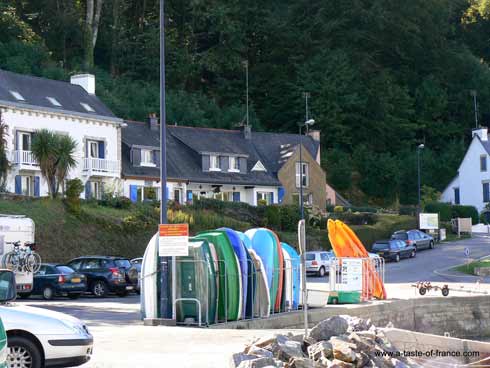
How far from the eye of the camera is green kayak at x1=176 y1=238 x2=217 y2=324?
923 inches

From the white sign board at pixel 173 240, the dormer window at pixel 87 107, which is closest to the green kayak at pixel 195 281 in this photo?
the white sign board at pixel 173 240

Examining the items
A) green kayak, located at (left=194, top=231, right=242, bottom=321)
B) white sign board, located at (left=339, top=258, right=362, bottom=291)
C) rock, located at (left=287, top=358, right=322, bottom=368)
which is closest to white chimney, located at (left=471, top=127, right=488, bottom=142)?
white sign board, located at (left=339, top=258, right=362, bottom=291)

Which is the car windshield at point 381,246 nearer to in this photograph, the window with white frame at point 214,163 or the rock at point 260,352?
the window with white frame at point 214,163

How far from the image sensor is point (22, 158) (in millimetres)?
51188

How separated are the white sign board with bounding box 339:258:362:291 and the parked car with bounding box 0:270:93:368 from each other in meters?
16.8

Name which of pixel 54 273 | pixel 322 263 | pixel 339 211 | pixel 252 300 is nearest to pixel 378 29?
pixel 339 211

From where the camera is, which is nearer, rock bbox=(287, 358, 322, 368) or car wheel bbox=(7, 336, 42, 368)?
car wheel bbox=(7, 336, 42, 368)

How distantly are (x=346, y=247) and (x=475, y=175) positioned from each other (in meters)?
53.6

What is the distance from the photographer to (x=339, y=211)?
66875 mm

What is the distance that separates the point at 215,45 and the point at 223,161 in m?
23.4

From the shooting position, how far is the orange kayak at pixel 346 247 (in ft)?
104

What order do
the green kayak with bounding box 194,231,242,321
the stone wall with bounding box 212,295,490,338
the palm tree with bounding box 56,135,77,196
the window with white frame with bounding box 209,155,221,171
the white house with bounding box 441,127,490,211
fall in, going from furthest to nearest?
the white house with bounding box 441,127,490,211 → the window with white frame with bounding box 209,155,221,171 → the palm tree with bounding box 56,135,77,196 → the stone wall with bounding box 212,295,490,338 → the green kayak with bounding box 194,231,242,321

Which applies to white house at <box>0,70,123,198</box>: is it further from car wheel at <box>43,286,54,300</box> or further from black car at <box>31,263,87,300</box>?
car wheel at <box>43,286,54,300</box>

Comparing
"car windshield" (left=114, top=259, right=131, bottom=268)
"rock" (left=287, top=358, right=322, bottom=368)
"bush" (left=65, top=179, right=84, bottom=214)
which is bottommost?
"rock" (left=287, top=358, right=322, bottom=368)
